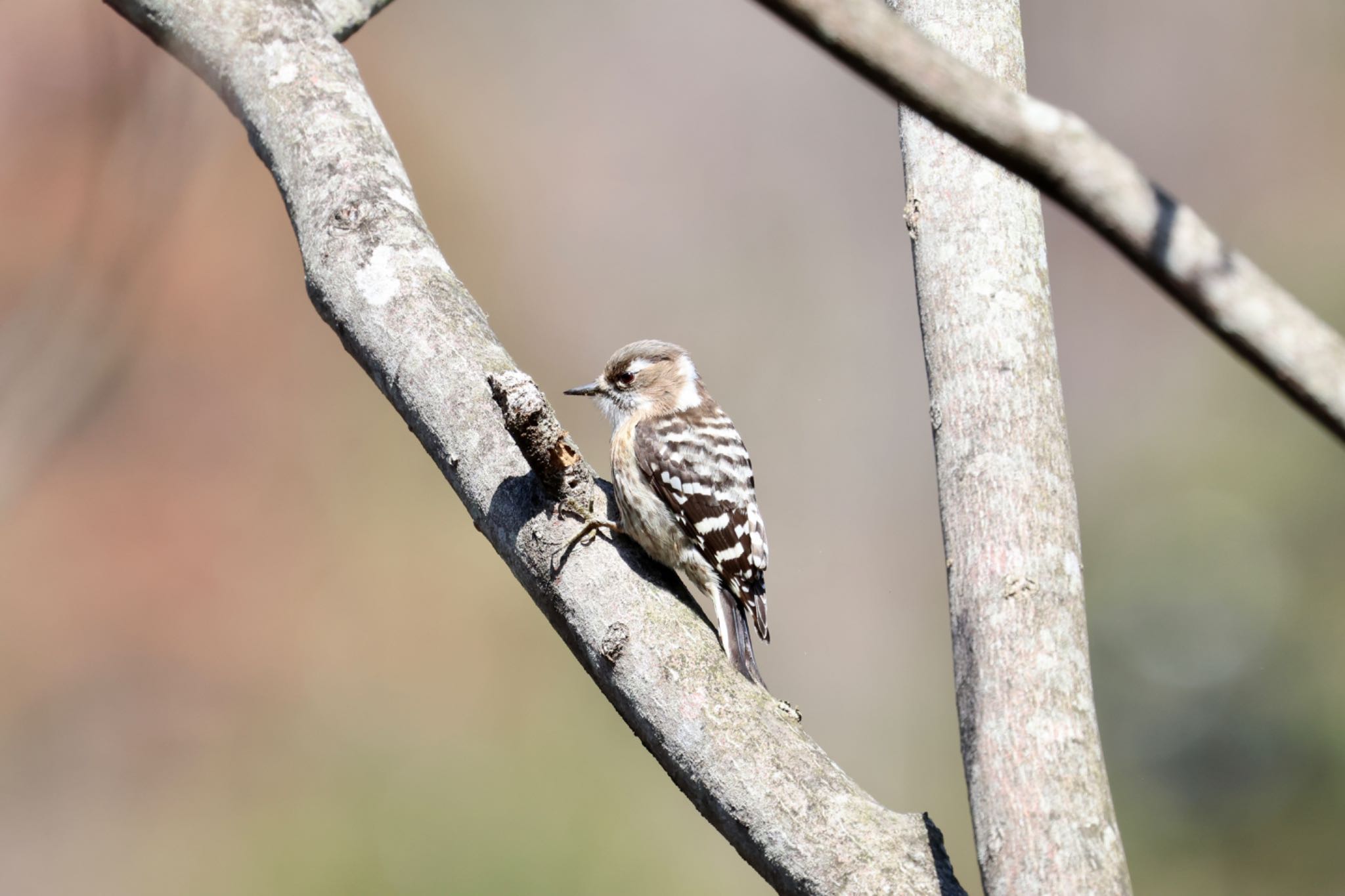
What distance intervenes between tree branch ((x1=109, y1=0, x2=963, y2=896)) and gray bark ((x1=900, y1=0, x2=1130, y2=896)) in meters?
0.23

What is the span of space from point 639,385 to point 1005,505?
7.01 feet

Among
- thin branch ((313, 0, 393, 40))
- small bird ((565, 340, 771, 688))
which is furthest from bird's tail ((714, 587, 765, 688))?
thin branch ((313, 0, 393, 40))

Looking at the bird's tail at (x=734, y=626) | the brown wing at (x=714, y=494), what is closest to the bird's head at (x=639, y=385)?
the brown wing at (x=714, y=494)

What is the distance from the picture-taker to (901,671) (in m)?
9.48

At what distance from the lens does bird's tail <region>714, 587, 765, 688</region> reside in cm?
318

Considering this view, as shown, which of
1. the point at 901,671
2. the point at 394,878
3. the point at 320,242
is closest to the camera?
the point at 320,242

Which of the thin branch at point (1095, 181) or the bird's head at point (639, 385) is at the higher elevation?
→ the bird's head at point (639, 385)

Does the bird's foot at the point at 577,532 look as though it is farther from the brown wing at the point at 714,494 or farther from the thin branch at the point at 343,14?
the thin branch at the point at 343,14

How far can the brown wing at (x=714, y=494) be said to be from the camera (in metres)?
3.41

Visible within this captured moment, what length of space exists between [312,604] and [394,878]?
2228 millimetres

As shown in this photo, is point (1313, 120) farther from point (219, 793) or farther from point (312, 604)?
point (219, 793)

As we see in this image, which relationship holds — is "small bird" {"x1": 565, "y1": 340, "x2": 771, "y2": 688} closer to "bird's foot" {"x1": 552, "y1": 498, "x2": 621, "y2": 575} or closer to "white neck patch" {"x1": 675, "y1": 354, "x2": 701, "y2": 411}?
"white neck patch" {"x1": 675, "y1": 354, "x2": 701, "y2": 411}

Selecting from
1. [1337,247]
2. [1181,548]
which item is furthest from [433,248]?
[1337,247]

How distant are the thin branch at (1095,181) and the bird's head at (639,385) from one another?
276 cm
